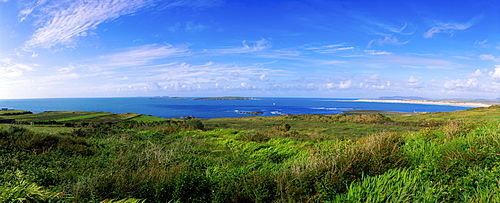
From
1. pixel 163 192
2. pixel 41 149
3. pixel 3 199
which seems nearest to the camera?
pixel 3 199

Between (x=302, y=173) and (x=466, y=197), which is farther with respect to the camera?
(x=302, y=173)

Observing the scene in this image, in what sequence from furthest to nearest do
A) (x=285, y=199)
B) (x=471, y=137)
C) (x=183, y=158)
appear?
(x=183, y=158) < (x=471, y=137) < (x=285, y=199)

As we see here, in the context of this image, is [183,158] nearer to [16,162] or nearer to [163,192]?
[163,192]

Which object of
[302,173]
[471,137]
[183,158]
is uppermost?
[471,137]

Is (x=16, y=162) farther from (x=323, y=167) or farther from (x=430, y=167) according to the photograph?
(x=430, y=167)


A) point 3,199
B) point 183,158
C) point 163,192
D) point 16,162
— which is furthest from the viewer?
point 183,158

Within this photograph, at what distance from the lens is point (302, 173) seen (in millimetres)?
4266

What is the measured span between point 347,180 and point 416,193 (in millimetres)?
1002

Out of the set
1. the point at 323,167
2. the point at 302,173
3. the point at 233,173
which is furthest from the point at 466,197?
the point at 233,173


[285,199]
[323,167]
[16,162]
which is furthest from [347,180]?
[16,162]

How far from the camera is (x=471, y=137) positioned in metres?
6.23

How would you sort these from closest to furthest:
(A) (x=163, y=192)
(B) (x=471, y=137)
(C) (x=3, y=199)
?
(C) (x=3, y=199)
(A) (x=163, y=192)
(B) (x=471, y=137)

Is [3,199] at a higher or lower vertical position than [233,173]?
higher

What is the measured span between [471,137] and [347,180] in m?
4.63
